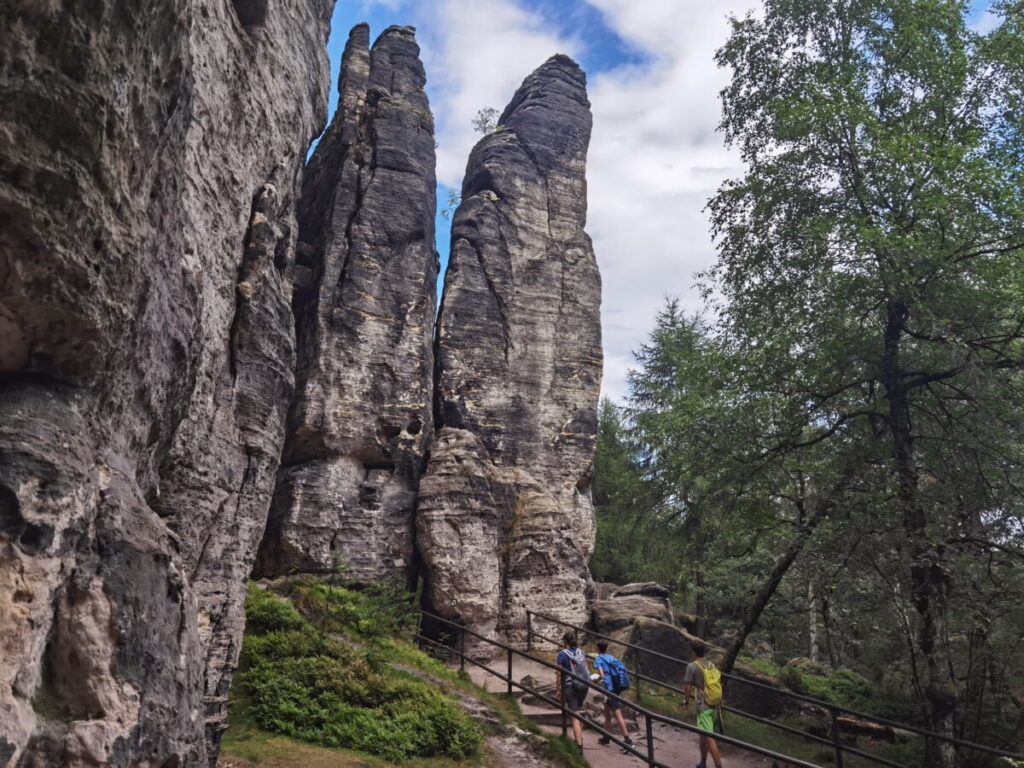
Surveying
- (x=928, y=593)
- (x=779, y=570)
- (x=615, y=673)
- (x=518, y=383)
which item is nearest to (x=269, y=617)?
(x=615, y=673)

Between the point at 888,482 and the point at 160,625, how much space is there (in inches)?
419

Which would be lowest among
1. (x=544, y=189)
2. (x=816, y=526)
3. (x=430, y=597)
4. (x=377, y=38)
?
(x=430, y=597)

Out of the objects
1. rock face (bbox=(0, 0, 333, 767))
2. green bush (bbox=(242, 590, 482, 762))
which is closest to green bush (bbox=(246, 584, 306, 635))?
green bush (bbox=(242, 590, 482, 762))

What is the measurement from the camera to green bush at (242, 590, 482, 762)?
328 inches

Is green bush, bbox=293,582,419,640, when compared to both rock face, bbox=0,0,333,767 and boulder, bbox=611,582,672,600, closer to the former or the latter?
rock face, bbox=0,0,333,767

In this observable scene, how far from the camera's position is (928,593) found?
32.2ft

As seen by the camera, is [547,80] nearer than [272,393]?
No

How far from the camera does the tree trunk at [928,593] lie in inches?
365

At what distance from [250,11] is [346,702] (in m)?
8.98

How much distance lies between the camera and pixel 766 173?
13.8 meters

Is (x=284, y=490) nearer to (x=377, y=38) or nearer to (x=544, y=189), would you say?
(x=544, y=189)

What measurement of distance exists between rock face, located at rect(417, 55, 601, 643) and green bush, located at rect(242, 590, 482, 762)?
5.63 meters

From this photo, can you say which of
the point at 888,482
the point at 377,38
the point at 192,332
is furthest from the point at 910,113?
the point at 377,38

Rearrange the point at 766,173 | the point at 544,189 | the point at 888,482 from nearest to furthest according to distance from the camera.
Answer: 1. the point at 888,482
2. the point at 766,173
3. the point at 544,189
